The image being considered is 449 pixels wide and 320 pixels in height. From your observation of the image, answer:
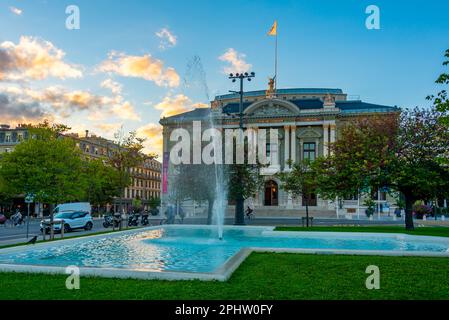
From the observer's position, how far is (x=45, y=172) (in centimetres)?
2688

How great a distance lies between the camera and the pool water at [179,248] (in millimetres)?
12914

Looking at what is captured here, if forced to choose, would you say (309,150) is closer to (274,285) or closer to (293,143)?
(293,143)

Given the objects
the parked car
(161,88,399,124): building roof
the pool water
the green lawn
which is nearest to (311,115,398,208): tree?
the pool water

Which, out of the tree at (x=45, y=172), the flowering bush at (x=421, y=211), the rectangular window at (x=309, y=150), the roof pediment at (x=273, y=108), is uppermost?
the roof pediment at (x=273, y=108)

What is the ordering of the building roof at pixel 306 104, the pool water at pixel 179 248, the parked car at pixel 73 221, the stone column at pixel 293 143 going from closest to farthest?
the pool water at pixel 179 248 → the parked car at pixel 73 221 → the building roof at pixel 306 104 → the stone column at pixel 293 143

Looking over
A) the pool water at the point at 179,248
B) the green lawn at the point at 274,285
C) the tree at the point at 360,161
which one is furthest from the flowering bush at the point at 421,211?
the green lawn at the point at 274,285

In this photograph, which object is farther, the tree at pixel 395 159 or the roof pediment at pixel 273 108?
the roof pediment at pixel 273 108

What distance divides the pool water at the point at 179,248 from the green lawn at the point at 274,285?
1993 mm

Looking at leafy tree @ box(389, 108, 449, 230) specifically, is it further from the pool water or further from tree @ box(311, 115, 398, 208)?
the pool water

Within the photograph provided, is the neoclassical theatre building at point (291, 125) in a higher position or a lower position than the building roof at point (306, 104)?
lower

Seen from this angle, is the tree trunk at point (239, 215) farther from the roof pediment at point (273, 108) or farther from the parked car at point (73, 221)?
the roof pediment at point (273, 108)
